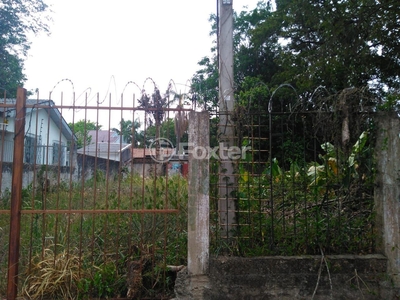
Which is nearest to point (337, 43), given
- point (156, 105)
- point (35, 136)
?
point (156, 105)

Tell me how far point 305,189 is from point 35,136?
333 cm

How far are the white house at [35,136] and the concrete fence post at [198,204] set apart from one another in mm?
1423

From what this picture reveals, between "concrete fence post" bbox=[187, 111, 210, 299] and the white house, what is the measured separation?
142cm

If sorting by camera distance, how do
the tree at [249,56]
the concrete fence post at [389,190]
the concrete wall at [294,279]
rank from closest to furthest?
the concrete wall at [294,279], the concrete fence post at [389,190], the tree at [249,56]

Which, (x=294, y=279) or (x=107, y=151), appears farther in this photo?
(x=107, y=151)

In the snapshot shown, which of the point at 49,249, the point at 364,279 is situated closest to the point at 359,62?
the point at 364,279

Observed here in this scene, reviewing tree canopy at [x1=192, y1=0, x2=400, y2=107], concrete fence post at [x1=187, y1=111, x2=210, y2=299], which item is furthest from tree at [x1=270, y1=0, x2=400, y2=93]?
concrete fence post at [x1=187, y1=111, x2=210, y2=299]

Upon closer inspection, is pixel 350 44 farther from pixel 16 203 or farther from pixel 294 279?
pixel 16 203

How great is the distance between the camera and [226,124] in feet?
13.8

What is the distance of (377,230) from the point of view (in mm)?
4070

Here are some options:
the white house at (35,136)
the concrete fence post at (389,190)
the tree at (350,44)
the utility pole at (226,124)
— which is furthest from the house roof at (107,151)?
the tree at (350,44)

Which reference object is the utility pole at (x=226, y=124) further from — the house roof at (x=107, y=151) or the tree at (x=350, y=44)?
the tree at (x=350, y=44)

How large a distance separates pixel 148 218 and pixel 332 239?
8.12 ft

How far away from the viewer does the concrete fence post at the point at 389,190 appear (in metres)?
3.92
